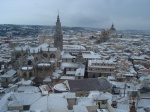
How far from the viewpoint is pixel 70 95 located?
35.1 m

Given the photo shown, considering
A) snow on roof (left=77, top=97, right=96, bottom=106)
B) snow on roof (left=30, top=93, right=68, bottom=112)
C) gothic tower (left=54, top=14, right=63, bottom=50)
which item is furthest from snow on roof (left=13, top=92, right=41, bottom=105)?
gothic tower (left=54, top=14, right=63, bottom=50)

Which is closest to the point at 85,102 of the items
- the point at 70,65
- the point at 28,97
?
the point at 28,97

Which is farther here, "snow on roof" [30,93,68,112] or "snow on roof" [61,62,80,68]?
"snow on roof" [61,62,80,68]

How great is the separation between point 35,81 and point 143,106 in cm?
2849

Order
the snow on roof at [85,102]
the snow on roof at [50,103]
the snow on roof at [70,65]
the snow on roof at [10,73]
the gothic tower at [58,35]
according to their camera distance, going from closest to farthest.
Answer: the snow on roof at [50,103], the snow on roof at [85,102], the snow on roof at [10,73], the snow on roof at [70,65], the gothic tower at [58,35]

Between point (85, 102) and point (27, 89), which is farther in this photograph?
point (27, 89)

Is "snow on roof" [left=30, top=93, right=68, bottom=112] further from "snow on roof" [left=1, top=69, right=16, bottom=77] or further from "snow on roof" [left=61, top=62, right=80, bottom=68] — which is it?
"snow on roof" [left=61, top=62, right=80, bottom=68]

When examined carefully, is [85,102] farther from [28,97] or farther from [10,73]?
[10,73]

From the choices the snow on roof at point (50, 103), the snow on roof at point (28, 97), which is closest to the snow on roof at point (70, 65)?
the snow on roof at point (28, 97)

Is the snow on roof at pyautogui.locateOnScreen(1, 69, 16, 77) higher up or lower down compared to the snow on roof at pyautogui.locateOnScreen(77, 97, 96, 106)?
lower down

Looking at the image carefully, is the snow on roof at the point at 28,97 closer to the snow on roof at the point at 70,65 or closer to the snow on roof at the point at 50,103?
the snow on roof at the point at 50,103

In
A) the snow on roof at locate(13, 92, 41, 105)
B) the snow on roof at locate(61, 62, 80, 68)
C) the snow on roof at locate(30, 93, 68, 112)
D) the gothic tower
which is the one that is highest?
the gothic tower

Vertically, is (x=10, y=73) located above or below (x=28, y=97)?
below

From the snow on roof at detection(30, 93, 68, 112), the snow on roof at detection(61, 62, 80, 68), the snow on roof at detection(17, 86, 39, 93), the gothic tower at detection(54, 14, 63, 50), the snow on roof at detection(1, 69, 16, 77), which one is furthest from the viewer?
the gothic tower at detection(54, 14, 63, 50)
